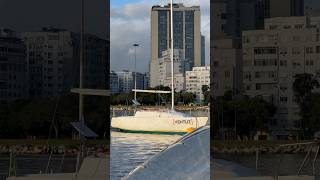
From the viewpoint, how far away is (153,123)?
21953 millimetres

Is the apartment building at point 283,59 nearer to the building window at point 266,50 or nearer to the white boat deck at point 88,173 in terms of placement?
the building window at point 266,50

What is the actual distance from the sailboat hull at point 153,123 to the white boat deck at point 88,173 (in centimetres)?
1172

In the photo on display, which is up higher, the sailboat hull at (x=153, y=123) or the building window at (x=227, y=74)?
the building window at (x=227, y=74)

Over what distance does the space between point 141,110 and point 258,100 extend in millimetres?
15310

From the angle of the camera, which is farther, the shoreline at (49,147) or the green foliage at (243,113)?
the shoreline at (49,147)

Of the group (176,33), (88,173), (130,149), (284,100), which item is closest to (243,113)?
(284,100)

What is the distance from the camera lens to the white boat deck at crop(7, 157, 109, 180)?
6.27m

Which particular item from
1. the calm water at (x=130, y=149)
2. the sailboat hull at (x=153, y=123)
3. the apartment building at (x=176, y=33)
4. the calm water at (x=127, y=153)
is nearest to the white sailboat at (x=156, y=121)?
the sailboat hull at (x=153, y=123)

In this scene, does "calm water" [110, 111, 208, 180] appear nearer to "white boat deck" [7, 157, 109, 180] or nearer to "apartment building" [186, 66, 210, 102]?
"white boat deck" [7, 157, 109, 180]

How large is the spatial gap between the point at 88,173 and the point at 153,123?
15.5 metres

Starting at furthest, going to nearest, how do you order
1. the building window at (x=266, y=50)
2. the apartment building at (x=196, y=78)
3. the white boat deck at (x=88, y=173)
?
the apartment building at (x=196, y=78) → the building window at (x=266, y=50) → the white boat deck at (x=88, y=173)

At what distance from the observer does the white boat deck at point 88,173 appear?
6.27 metres

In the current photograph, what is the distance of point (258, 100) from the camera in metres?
6.87

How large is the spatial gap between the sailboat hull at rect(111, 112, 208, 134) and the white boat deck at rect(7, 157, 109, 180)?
11723 millimetres
